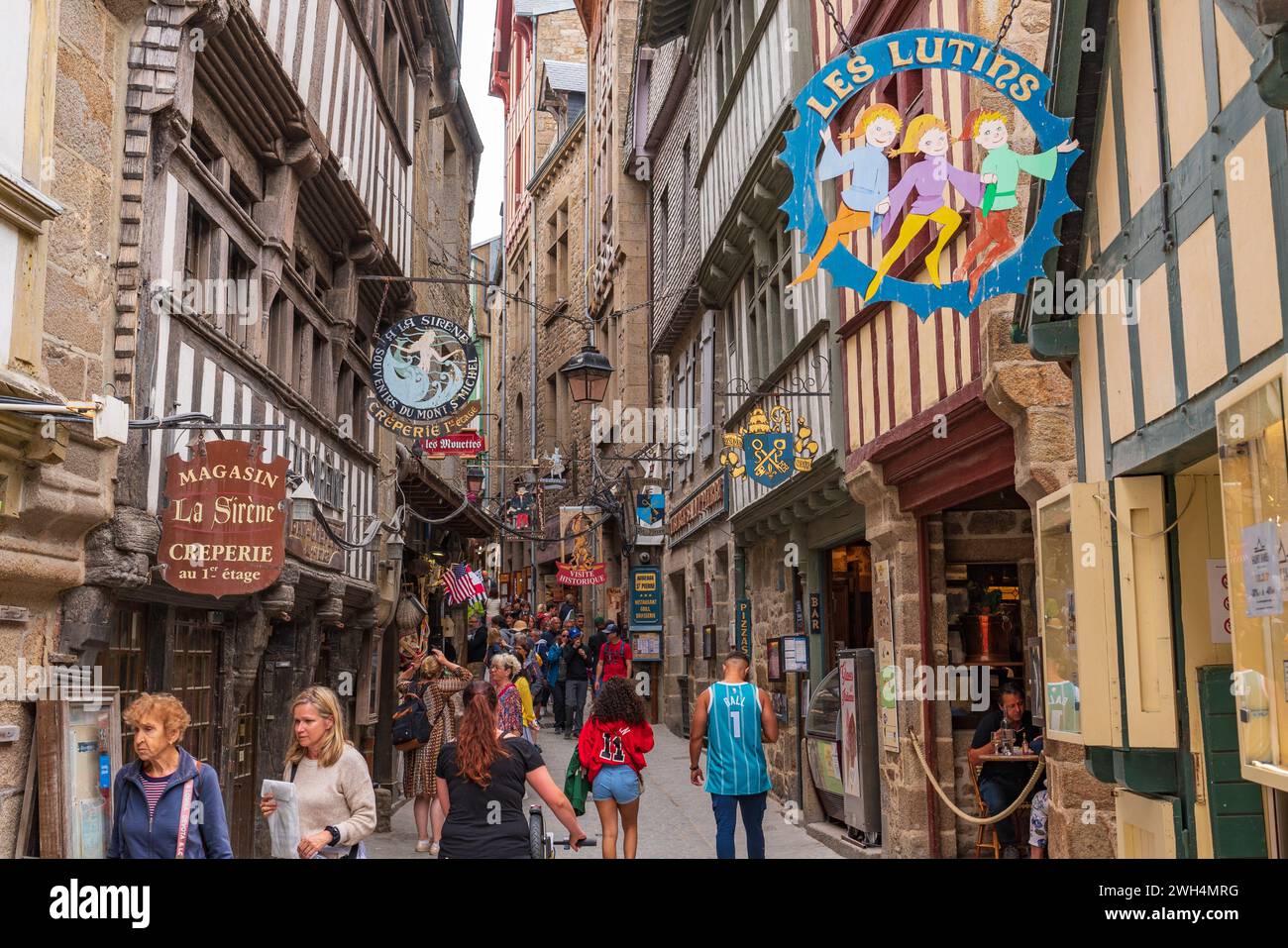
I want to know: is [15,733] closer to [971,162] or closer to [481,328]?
[971,162]

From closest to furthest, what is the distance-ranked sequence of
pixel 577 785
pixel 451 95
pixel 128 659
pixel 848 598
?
pixel 128 659
pixel 577 785
pixel 848 598
pixel 451 95

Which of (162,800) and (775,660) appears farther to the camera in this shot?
(775,660)

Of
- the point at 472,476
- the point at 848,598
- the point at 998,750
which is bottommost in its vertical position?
the point at 998,750

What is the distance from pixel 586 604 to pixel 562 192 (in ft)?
35.8

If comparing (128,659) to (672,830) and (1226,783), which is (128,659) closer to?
(672,830)

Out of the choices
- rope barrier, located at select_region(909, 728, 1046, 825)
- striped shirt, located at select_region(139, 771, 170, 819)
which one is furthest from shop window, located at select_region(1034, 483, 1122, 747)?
striped shirt, located at select_region(139, 771, 170, 819)

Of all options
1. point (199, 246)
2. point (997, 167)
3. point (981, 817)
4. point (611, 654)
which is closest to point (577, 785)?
point (981, 817)

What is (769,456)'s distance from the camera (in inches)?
413

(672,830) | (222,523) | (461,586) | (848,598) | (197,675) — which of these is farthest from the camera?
(461,586)

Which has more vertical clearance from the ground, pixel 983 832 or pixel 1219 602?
pixel 1219 602

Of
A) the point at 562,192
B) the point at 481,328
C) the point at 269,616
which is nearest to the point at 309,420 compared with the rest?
the point at 269,616

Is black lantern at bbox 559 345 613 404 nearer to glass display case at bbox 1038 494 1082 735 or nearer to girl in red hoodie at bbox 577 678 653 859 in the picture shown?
girl in red hoodie at bbox 577 678 653 859

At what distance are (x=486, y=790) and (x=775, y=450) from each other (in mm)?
5878

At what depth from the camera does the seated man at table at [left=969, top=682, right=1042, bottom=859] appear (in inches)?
319
